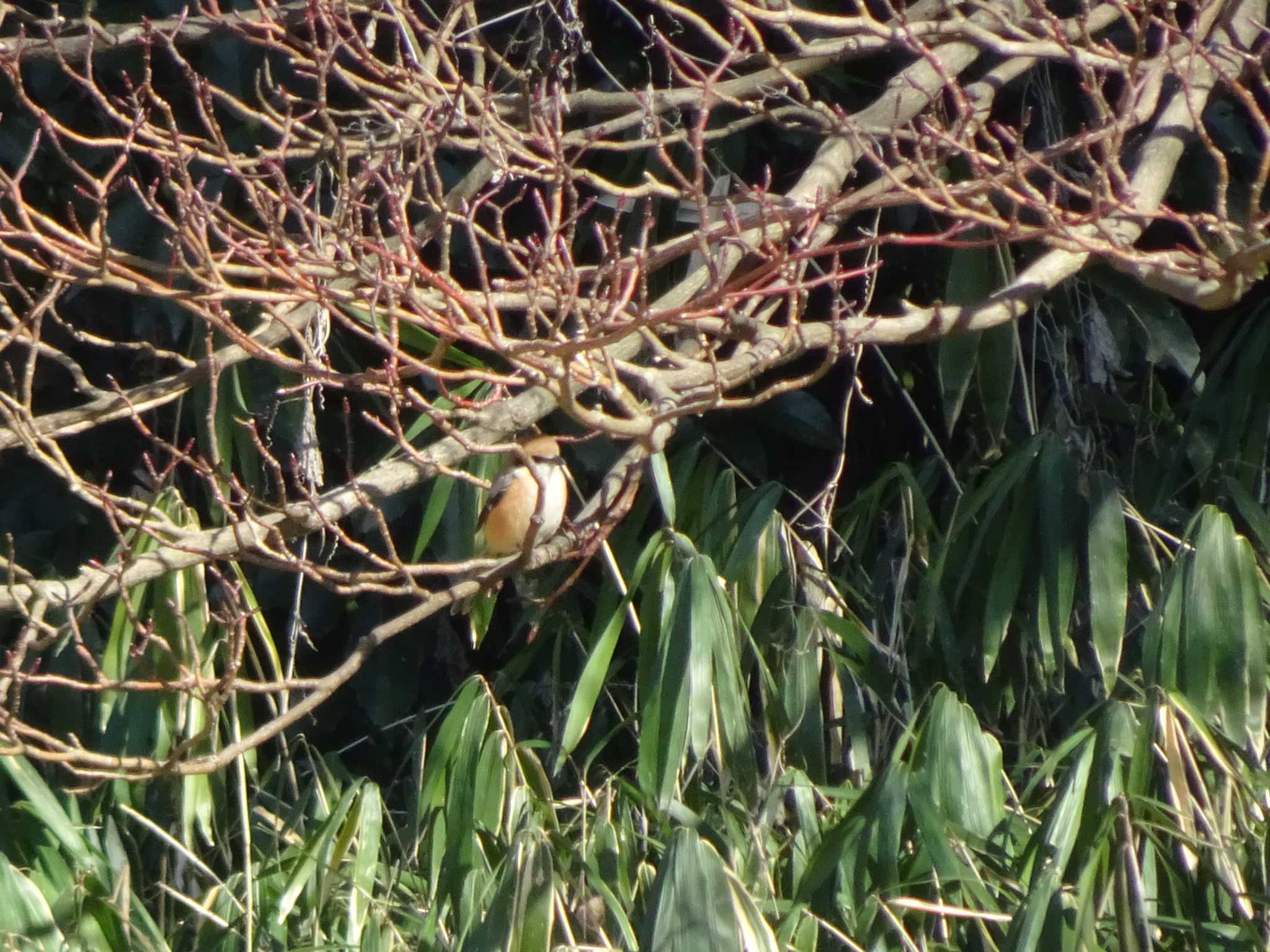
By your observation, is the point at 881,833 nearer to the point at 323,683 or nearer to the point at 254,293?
the point at 323,683

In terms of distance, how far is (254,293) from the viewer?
2.33 m

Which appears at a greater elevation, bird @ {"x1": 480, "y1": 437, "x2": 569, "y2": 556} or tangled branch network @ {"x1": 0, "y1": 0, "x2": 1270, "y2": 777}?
tangled branch network @ {"x1": 0, "y1": 0, "x2": 1270, "y2": 777}

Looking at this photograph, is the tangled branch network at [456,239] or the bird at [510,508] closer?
the tangled branch network at [456,239]

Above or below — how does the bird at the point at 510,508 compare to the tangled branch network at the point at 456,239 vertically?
below

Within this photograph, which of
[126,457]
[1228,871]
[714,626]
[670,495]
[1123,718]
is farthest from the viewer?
[126,457]

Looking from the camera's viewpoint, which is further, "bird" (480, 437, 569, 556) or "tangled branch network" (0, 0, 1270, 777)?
"bird" (480, 437, 569, 556)

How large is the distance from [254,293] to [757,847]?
4.80 feet

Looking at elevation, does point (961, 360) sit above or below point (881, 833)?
above

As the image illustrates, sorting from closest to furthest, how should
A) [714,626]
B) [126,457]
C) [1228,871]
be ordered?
[1228,871] → [714,626] → [126,457]

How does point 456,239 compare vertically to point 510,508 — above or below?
above

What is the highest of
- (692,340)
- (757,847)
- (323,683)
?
(692,340)

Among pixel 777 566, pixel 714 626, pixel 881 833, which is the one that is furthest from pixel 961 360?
pixel 881 833

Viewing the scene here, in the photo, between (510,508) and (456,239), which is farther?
(510,508)

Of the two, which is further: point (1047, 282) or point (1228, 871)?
point (1047, 282)
